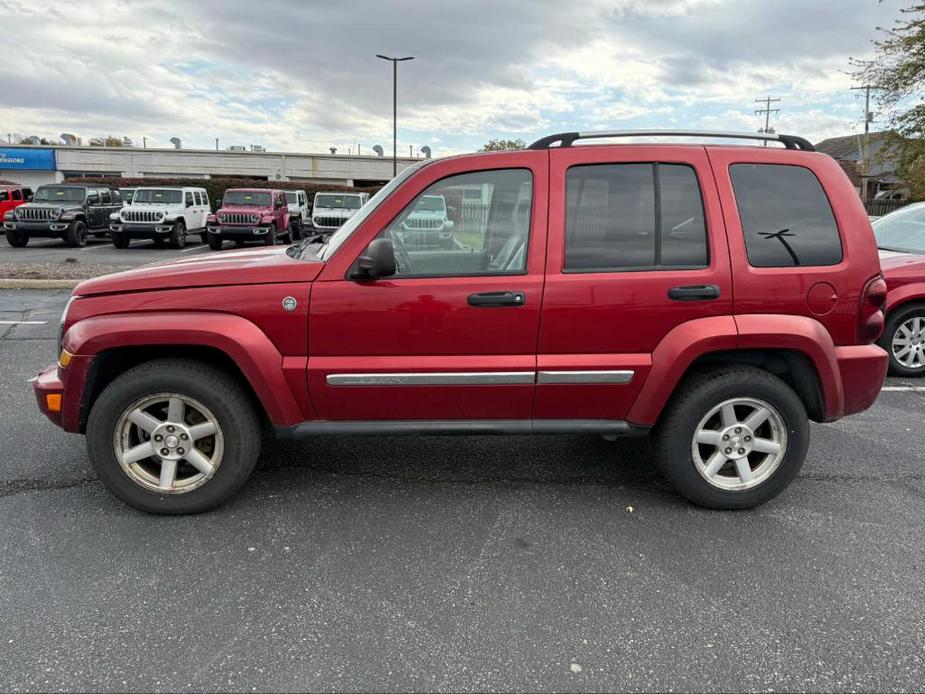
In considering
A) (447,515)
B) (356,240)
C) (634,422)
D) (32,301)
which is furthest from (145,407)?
(32,301)

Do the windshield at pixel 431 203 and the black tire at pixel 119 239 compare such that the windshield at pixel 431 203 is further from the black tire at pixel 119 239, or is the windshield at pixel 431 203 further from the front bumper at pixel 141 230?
the black tire at pixel 119 239

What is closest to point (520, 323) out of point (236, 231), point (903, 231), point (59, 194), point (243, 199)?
point (903, 231)

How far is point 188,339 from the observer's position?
3.01 m

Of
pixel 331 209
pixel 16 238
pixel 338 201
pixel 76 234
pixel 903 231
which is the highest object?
pixel 338 201

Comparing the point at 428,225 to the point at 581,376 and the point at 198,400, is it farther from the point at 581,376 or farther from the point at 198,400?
the point at 198,400

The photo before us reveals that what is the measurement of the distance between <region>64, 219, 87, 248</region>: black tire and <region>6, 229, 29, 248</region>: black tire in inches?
40.1

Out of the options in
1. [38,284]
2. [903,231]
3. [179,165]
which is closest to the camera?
[903,231]

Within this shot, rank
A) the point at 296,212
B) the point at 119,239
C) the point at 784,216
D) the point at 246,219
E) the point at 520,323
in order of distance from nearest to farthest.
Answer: the point at 520,323 < the point at 784,216 < the point at 119,239 < the point at 246,219 < the point at 296,212

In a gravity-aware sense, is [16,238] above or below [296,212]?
below

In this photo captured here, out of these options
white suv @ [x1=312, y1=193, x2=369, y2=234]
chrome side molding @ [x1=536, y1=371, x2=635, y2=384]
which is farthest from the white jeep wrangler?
white suv @ [x1=312, y1=193, x2=369, y2=234]

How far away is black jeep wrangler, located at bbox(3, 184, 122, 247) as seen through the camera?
1809cm

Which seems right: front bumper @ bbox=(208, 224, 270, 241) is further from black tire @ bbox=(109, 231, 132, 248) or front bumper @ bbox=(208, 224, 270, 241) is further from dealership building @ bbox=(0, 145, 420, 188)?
dealership building @ bbox=(0, 145, 420, 188)

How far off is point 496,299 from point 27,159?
61.6m

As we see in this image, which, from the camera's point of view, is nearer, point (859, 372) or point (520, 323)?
point (520, 323)
